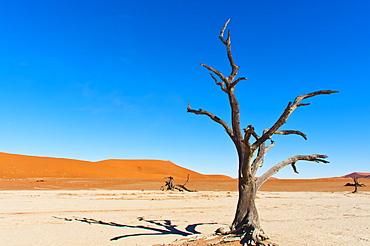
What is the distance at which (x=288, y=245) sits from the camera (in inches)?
248

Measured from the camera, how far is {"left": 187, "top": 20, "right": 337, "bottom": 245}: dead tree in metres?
5.96

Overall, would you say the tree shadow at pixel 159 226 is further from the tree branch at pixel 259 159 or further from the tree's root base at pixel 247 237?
the tree branch at pixel 259 159

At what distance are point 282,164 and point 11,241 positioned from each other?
672 cm

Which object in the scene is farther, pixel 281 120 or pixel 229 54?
pixel 229 54

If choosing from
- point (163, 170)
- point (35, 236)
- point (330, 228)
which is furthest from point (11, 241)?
point (163, 170)

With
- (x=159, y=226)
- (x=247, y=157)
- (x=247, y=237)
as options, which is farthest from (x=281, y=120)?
(x=159, y=226)

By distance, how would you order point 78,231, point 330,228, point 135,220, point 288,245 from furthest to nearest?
1. point 135,220
2. point 330,228
3. point 78,231
4. point 288,245

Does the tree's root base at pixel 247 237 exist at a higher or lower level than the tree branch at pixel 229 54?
lower

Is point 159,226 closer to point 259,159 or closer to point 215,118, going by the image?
point 259,159

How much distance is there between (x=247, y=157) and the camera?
612cm

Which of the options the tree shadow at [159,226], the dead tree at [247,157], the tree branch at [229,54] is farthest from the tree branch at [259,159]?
the tree shadow at [159,226]

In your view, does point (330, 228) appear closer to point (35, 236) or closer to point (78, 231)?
point (78, 231)

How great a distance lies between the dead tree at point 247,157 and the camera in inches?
235

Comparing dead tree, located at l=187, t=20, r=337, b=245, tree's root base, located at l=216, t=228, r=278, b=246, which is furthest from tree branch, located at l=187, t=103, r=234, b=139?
tree's root base, located at l=216, t=228, r=278, b=246
